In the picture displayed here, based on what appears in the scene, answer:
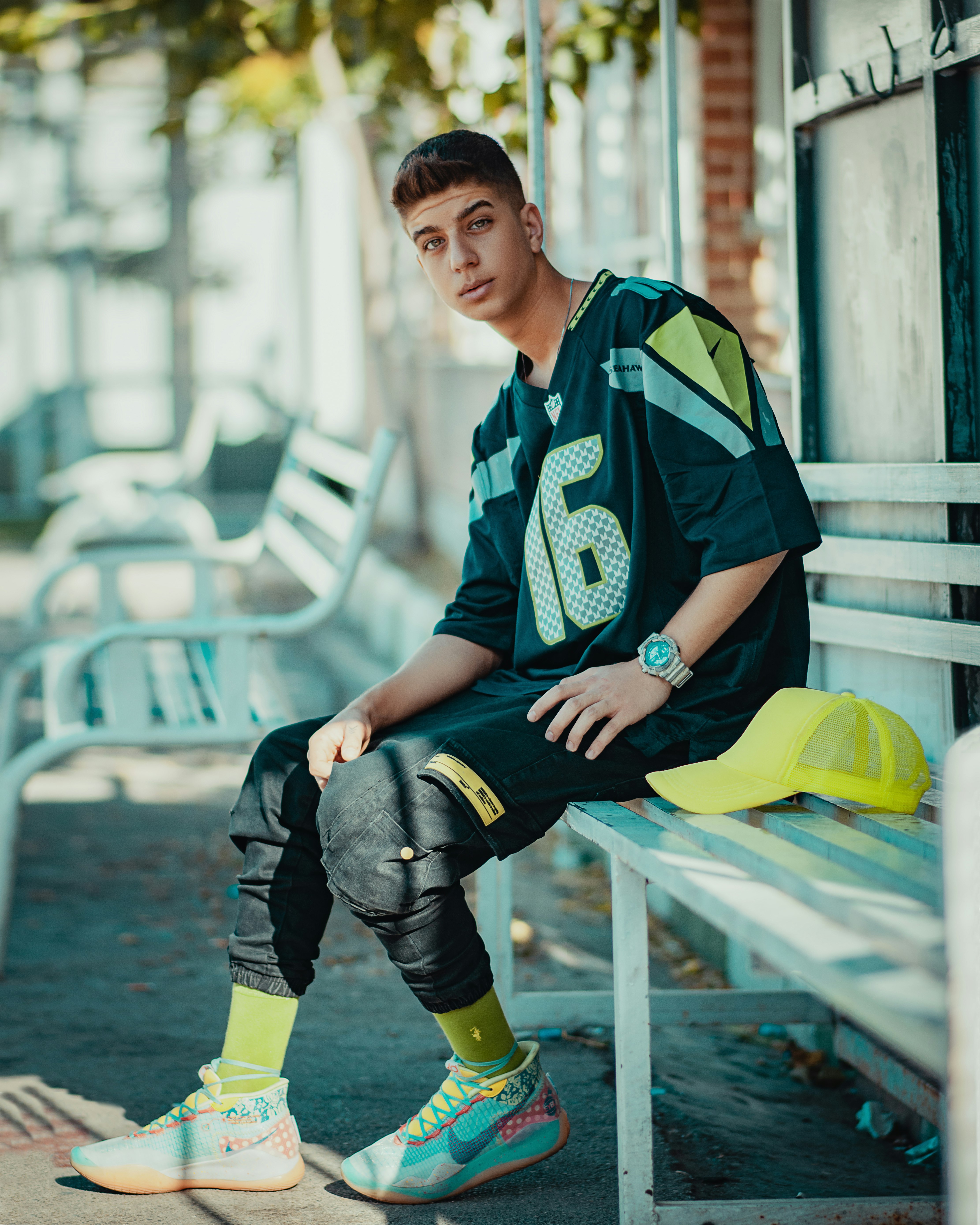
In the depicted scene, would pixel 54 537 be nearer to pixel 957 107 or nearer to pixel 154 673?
pixel 154 673

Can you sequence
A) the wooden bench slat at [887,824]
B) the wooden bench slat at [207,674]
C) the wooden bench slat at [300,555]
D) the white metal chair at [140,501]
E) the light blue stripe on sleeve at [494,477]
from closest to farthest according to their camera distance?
the wooden bench slat at [887,824] → the light blue stripe on sleeve at [494,477] → the wooden bench slat at [207,674] → the wooden bench slat at [300,555] → the white metal chair at [140,501]

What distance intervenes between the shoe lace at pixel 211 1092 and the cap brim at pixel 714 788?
78 cm

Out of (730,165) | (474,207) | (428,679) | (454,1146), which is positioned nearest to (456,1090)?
(454,1146)

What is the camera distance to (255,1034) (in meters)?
2.30

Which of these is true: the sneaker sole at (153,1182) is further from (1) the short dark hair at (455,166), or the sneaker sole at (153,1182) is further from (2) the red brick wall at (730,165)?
(2) the red brick wall at (730,165)

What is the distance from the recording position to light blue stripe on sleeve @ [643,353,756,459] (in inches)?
84.4

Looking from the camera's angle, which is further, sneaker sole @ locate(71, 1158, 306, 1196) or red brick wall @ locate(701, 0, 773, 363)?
red brick wall @ locate(701, 0, 773, 363)

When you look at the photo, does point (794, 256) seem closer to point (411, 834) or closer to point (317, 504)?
point (411, 834)

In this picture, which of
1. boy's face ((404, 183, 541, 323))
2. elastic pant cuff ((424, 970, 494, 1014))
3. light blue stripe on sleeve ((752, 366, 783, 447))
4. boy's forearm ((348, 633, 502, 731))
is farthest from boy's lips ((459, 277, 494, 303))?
elastic pant cuff ((424, 970, 494, 1014))

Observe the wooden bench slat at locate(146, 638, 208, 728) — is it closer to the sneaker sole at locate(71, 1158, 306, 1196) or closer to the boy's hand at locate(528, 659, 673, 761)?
the sneaker sole at locate(71, 1158, 306, 1196)

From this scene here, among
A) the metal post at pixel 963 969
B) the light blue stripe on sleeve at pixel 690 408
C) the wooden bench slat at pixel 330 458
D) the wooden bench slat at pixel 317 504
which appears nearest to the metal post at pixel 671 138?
the light blue stripe on sleeve at pixel 690 408

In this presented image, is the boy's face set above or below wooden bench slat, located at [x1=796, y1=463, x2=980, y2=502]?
above

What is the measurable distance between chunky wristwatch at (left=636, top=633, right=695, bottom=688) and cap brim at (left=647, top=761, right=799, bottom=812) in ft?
0.43

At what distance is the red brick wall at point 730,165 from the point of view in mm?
6547
